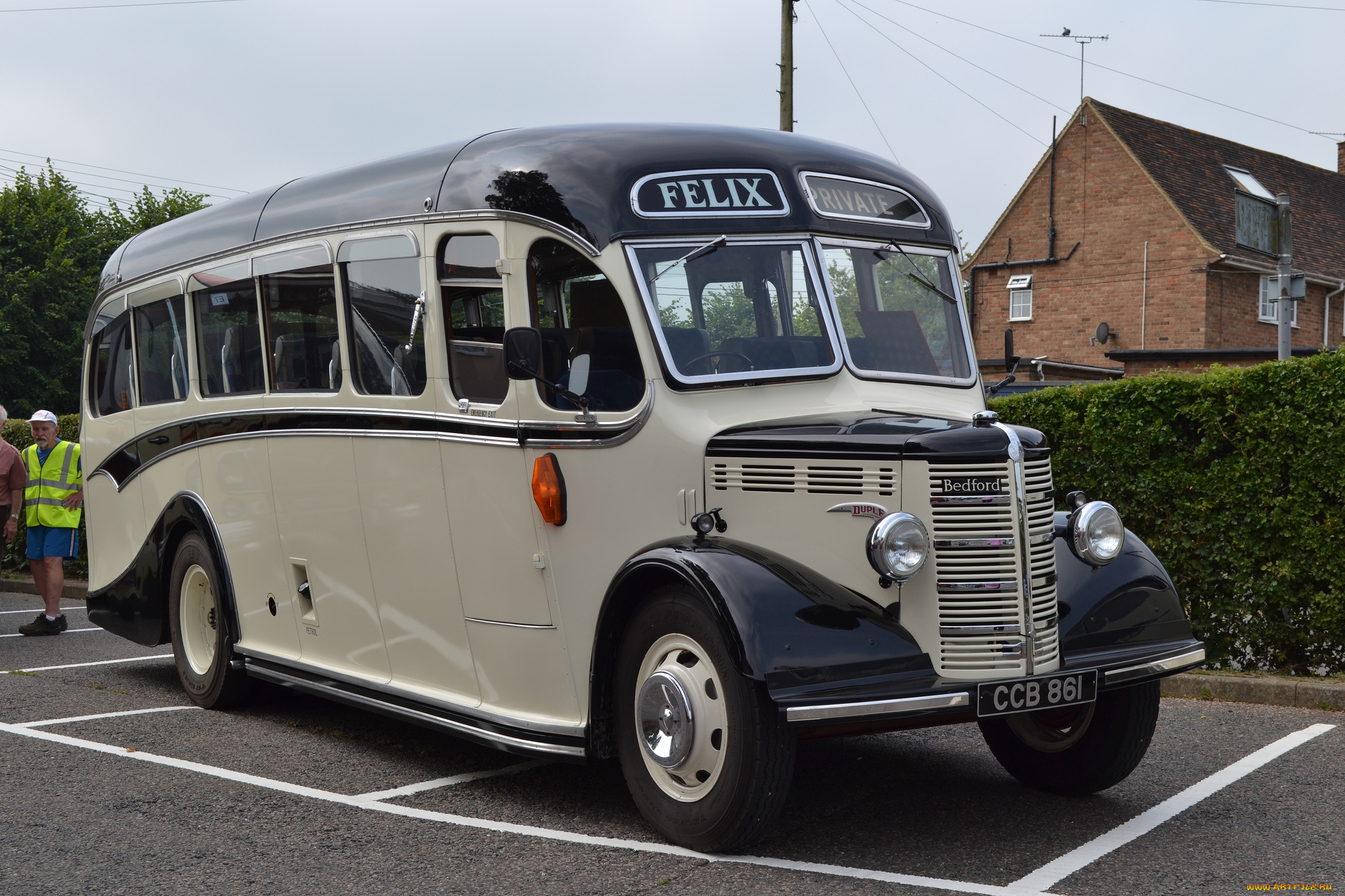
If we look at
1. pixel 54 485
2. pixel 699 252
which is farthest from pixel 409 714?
pixel 54 485

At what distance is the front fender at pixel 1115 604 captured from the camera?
519 centimetres

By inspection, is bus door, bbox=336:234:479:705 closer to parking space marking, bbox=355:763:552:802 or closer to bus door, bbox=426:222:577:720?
bus door, bbox=426:222:577:720

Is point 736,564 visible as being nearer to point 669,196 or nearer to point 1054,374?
point 669,196

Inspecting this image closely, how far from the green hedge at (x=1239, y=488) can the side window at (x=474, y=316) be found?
4.28 meters

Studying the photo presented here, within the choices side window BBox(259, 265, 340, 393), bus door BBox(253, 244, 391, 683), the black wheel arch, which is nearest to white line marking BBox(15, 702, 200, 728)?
the black wheel arch

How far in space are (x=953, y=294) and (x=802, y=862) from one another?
269 centimetres

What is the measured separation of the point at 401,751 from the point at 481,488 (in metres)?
1.83

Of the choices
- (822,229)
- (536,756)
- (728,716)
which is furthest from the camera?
(822,229)

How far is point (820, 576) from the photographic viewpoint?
4883 mm

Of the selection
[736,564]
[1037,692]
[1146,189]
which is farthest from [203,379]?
[1146,189]

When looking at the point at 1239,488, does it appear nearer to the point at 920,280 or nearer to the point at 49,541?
the point at 920,280

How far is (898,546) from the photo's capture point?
→ 472 cm

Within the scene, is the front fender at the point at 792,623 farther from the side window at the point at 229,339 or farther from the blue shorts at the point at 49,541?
the blue shorts at the point at 49,541

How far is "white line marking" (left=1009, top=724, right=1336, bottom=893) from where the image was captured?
4.65 metres
